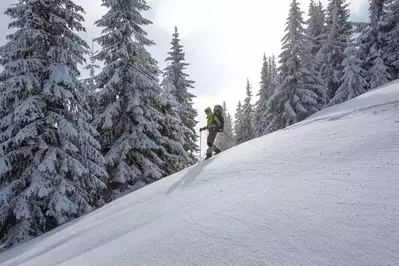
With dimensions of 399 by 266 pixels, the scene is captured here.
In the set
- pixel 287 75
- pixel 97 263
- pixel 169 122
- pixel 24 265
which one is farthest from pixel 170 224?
pixel 287 75

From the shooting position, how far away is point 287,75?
23203 mm

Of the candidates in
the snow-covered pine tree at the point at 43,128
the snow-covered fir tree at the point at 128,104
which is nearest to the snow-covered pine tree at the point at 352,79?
the snow-covered fir tree at the point at 128,104

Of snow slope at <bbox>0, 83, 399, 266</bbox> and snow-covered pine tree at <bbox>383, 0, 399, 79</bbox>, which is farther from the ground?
snow-covered pine tree at <bbox>383, 0, 399, 79</bbox>

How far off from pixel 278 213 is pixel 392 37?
81.3 ft

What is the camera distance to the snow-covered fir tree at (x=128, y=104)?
13.4m

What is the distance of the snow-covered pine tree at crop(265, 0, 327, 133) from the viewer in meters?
22.4

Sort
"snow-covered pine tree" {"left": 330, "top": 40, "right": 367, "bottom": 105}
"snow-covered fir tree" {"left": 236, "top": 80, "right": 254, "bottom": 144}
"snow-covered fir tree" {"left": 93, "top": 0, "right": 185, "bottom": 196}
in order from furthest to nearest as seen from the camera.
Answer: "snow-covered fir tree" {"left": 236, "top": 80, "right": 254, "bottom": 144}, "snow-covered pine tree" {"left": 330, "top": 40, "right": 367, "bottom": 105}, "snow-covered fir tree" {"left": 93, "top": 0, "right": 185, "bottom": 196}

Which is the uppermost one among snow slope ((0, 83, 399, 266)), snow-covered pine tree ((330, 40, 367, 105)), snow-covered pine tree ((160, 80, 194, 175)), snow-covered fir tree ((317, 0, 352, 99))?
snow-covered fir tree ((317, 0, 352, 99))

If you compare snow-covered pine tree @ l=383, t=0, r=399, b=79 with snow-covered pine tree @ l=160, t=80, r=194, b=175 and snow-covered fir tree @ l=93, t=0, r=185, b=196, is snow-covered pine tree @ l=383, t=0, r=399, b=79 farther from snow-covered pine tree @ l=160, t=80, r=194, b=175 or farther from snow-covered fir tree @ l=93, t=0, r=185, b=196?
snow-covered fir tree @ l=93, t=0, r=185, b=196

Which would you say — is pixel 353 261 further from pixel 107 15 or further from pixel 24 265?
pixel 107 15

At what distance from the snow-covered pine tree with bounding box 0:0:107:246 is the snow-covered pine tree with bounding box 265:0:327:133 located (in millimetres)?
15689

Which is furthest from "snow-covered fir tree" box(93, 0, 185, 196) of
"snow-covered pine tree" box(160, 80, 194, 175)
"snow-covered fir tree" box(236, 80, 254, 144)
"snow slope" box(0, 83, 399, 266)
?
"snow-covered fir tree" box(236, 80, 254, 144)

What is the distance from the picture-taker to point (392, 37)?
22484 mm

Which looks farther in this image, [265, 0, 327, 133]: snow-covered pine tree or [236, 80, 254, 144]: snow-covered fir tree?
[236, 80, 254, 144]: snow-covered fir tree
